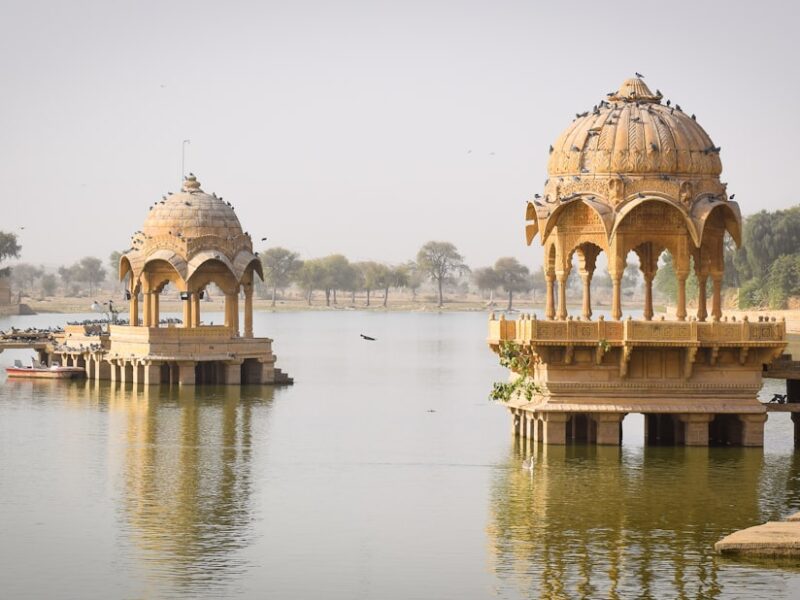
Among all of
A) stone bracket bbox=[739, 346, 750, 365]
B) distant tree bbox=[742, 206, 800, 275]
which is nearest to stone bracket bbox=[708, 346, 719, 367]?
stone bracket bbox=[739, 346, 750, 365]

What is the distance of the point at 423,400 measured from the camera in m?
64.0

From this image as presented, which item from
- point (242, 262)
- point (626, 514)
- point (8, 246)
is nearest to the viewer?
point (626, 514)

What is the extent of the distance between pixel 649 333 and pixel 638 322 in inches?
13.3

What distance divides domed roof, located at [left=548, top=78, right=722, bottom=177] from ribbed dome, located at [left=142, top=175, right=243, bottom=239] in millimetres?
24300

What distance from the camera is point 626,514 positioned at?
1410 inches

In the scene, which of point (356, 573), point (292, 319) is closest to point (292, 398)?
point (356, 573)

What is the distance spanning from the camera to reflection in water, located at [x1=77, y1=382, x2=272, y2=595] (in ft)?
103

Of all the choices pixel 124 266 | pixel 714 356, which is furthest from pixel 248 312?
pixel 714 356

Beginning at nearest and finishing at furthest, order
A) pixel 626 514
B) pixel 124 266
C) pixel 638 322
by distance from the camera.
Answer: pixel 626 514 < pixel 638 322 < pixel 124 266

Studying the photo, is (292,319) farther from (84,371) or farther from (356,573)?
(356,573)

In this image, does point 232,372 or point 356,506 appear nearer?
point 356,506

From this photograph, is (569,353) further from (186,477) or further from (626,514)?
(186,477)

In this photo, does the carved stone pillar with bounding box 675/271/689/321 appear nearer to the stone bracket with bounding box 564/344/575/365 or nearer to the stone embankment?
the stone bracket with bounding box 564/344/575/365

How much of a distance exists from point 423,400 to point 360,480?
2281cm
